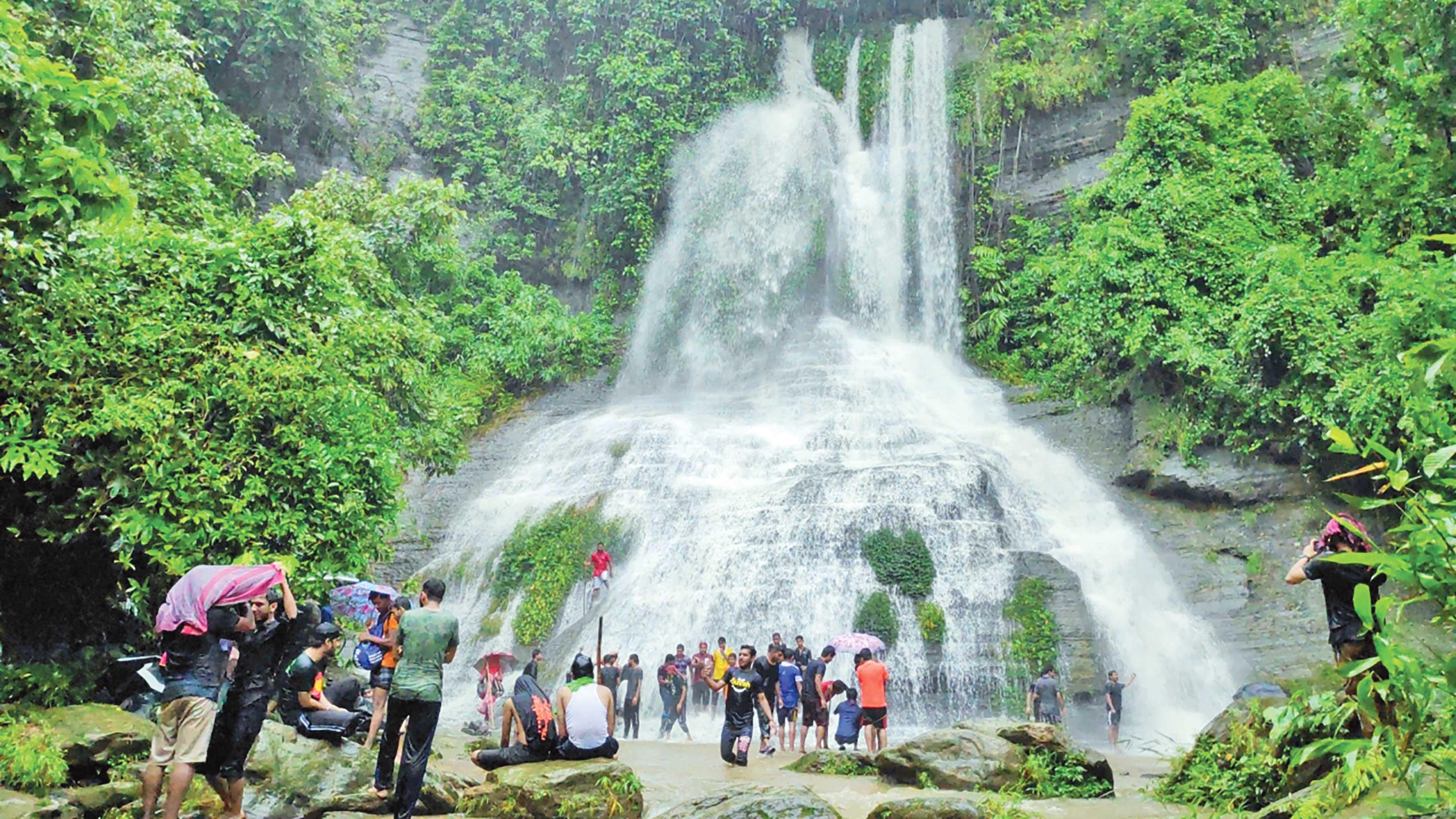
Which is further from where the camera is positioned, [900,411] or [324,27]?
[324,27]

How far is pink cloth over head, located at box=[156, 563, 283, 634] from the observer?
5578 millimetres

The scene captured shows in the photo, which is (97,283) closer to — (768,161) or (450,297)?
(450,297)

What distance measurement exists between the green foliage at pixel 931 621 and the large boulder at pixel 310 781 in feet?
31.9

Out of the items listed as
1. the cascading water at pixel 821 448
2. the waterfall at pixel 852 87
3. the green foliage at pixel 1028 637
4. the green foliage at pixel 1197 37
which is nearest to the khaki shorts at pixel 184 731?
the cascading water at pixel 821 448

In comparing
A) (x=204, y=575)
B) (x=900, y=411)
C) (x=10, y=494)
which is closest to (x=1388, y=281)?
(x=900, y=411)

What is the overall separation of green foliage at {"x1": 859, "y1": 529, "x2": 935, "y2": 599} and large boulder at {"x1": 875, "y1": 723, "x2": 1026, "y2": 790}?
688cm

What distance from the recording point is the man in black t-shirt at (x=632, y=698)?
47.6 feet

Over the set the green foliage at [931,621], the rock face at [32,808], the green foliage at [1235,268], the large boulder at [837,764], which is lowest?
the large boulder at [837,764]

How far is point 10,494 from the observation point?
29.3 feet

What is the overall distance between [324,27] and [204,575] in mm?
26197

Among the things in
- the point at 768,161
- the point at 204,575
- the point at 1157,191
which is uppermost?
the point at 768,161

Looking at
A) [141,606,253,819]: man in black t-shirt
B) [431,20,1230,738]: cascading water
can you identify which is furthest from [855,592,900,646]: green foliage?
[141,606,253,819]: man in black t-shirt

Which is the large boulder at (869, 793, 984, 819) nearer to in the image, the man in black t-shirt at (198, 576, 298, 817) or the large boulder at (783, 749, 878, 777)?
the large boulder at (783, 749, 878, 777)

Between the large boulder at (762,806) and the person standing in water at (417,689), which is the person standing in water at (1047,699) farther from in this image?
the person standing in water at (417,689)
